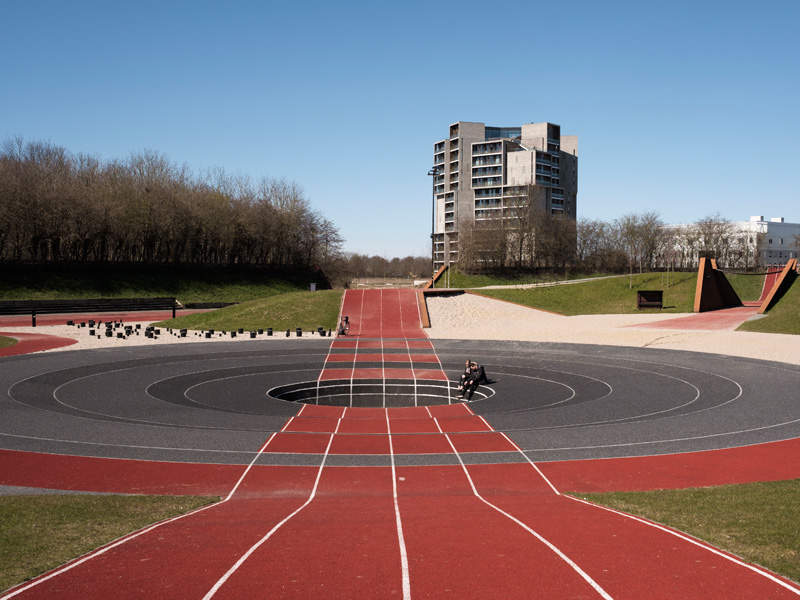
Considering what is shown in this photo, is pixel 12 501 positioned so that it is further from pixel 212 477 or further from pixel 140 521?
pixel 212 477

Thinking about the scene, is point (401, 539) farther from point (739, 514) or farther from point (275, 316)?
point (275, 316)

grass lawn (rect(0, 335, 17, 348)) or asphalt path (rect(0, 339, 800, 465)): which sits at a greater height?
grass lawn (rect(0, 335, 17, 348))

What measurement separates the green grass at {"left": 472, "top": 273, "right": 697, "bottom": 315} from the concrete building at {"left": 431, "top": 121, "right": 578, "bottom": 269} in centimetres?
6962

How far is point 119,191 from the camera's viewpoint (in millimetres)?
78312

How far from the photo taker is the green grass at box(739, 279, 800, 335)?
4453 cm

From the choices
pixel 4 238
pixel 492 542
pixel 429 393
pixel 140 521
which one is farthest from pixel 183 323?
pixel 492 542

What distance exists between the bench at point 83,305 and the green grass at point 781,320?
166 ft

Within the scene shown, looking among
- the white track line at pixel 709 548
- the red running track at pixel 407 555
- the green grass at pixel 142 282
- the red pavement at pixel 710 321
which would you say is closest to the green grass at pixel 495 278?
the green grass at pixel 142 282

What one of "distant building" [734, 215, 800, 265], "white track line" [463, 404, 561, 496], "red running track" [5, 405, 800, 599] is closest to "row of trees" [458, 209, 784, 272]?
"distant building" [734, 215, 800, 265]

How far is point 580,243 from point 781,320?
6853 centimetres

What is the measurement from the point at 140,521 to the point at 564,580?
7285 millimetres

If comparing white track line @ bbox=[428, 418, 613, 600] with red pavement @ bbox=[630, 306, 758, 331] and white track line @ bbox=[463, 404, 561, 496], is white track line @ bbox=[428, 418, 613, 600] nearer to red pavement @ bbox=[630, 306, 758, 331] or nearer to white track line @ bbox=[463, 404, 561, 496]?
white track line @ bbox=[463, 404, 561, 496]

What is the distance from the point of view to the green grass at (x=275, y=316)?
4866cm

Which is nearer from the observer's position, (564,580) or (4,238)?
(564,580)
